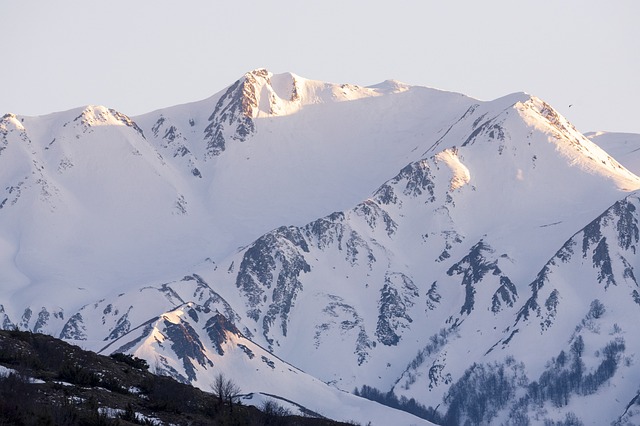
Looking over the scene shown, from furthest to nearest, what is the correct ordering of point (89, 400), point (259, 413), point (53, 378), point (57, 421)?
point (259, 413) < point (53, 378) < point (89, 400) < point (57, 421)

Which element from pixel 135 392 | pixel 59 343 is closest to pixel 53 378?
pixel 135 392

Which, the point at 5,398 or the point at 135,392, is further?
the point at 135,392

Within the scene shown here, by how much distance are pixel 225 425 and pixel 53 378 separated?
8.00 metres

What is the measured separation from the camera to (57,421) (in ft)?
214

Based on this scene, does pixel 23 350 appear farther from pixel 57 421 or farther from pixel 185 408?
pixel 57 421

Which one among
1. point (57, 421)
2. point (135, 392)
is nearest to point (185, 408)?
point (135, 392)

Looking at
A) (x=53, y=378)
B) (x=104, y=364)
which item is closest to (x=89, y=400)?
(x=53, y=378)

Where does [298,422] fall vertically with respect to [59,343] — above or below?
below

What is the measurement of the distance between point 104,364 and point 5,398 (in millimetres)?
16528

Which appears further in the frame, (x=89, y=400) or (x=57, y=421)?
(x=89, y=400)

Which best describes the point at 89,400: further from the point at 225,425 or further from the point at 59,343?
the point at 59,343

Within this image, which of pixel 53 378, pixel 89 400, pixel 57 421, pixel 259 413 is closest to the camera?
pixel 57 421

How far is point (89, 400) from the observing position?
7106 centimetres

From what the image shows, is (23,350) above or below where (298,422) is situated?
above
